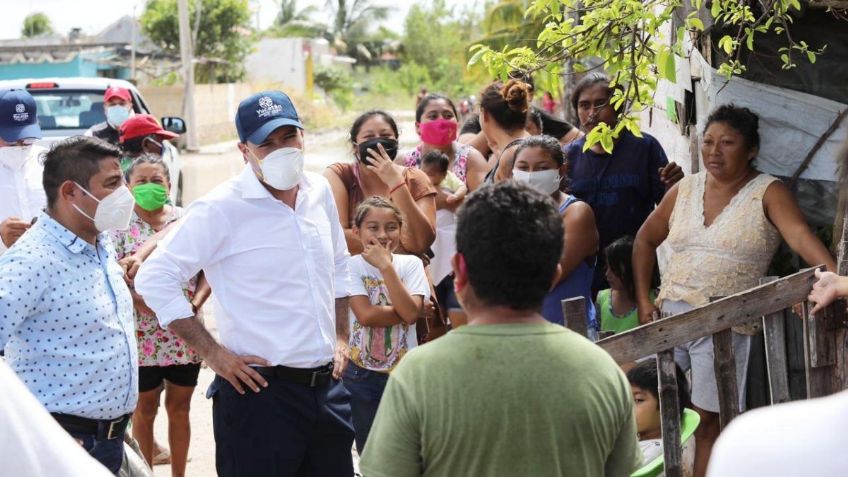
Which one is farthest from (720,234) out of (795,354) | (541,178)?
(541,178)

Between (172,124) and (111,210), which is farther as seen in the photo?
(172,124)

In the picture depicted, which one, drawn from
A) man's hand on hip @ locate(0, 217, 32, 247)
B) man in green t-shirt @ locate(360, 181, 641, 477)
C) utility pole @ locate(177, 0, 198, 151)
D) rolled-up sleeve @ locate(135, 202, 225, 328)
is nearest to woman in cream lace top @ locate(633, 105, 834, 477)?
rolled-up sleeve @ locate(135, 202, 225, 328)

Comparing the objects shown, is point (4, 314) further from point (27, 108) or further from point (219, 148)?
point (219, 148)

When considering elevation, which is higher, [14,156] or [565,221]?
[14,156]

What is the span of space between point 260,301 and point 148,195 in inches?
74.7

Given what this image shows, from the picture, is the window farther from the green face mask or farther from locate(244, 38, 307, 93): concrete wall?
locate(244, 38, 307, 93): concrete wall

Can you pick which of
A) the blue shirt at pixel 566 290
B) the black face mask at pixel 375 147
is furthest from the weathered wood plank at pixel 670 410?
the black face mask at pixel 375 147

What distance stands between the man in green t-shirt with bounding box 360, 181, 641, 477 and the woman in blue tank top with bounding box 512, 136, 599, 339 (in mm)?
2471

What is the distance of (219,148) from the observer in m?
30.9

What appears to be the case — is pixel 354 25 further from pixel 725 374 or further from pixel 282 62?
pixel 725 374

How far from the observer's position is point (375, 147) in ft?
18.7

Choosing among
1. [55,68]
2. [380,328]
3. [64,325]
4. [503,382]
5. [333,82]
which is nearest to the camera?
[503,382]

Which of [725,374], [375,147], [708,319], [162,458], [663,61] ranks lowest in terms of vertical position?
[162,458]

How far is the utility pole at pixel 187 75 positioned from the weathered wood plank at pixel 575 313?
25.1 meters
